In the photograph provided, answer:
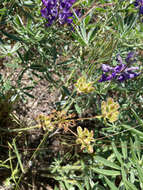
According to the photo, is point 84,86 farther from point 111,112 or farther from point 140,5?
point 140,5

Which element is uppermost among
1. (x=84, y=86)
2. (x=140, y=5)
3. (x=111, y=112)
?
(x=140, y=5)

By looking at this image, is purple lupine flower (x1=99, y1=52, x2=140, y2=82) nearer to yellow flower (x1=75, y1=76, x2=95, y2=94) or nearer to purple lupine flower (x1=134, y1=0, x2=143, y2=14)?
purple lupine flower (x1=134, y1=0, x2=143, y2=14)

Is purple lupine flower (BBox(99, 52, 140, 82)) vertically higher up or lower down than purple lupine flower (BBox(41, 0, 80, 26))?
lower down

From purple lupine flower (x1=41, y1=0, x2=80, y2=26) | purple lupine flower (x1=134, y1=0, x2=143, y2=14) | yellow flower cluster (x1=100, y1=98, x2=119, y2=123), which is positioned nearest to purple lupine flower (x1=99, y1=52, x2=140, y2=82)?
purple lupine flower (x1=134, y1=0, x2=143, y2=14)

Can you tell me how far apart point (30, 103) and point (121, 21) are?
4.41ft

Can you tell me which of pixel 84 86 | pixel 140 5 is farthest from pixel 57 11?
pixel 84 86

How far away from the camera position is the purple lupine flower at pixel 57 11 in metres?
1.60

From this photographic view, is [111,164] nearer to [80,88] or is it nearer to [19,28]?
[80,88]

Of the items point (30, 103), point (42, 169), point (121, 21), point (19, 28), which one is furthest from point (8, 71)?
point (121, 21)

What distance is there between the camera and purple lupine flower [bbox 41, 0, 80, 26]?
5.26ft

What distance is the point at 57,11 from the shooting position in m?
1.63

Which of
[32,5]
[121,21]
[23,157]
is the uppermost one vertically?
[32,5]

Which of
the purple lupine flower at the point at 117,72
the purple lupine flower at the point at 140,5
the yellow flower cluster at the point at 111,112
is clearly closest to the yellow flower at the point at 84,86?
the yellow flower cluster at the point at 111,112

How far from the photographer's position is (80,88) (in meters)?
1.09
